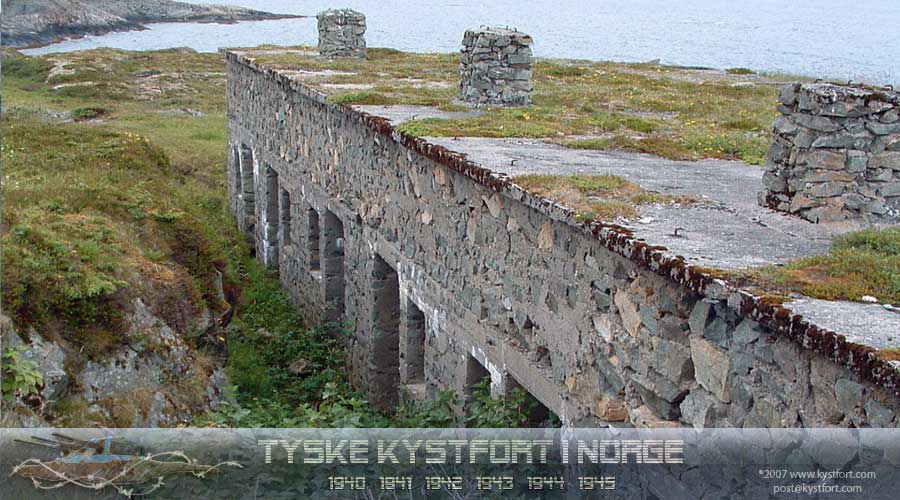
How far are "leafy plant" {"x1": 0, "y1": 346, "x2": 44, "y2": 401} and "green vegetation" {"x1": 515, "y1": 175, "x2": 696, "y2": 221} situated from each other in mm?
3670

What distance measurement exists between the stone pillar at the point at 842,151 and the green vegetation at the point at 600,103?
2.15 m

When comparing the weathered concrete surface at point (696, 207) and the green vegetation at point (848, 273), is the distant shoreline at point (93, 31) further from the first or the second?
the green vegetation at point (848, 273)

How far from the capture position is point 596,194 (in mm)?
6707

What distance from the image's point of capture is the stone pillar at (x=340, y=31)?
16.5 m

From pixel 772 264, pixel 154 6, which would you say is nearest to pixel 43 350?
pixel 772 264

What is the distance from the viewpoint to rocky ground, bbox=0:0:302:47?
55281 millimetres

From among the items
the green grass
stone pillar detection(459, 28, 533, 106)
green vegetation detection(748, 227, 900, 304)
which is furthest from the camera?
stone pillar detection(459, 28, 533, 106)

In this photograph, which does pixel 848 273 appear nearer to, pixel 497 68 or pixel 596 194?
pixel 596 194

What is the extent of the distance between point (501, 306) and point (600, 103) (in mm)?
5103

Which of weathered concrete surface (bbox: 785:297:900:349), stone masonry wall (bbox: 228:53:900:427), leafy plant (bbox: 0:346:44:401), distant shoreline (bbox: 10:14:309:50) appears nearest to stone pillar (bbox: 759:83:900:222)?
stone masonry wall (bbox: 228:53:900:427)

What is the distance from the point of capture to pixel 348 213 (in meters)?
11.2

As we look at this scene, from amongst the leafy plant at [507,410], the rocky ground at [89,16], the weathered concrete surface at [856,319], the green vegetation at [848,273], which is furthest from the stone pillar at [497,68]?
the rocky ground at [89,16]

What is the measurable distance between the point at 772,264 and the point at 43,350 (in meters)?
5.48

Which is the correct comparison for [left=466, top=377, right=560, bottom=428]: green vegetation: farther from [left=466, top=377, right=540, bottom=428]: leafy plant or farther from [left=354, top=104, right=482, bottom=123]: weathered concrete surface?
[left=354, top=104, right=482, bottom=123]: weathered concrete surface
